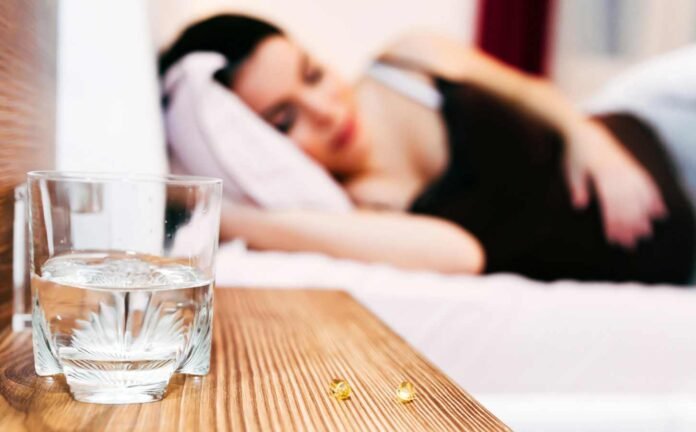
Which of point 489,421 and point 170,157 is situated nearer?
point 489,421

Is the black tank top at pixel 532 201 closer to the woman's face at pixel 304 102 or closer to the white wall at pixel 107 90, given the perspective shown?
the woman's face at pixel 304 102

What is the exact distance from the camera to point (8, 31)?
1.63 feet

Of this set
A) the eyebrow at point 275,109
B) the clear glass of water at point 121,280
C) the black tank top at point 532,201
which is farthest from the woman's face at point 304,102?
the clear glass of water at point 121,280

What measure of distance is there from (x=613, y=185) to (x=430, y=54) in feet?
1.40

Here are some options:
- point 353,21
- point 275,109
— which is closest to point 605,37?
point 353,21

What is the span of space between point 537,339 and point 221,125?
58 cm

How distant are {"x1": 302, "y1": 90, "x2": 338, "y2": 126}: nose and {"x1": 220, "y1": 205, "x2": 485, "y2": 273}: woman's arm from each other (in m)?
0.19

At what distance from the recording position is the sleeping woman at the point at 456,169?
1153 mm

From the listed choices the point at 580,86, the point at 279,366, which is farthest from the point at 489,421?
the point at 580,86

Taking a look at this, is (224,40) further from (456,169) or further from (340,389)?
(340,389)

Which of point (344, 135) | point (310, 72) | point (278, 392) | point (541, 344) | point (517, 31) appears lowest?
point (541, 344)

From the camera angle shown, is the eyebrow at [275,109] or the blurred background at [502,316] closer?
the blurred background at [502,316]

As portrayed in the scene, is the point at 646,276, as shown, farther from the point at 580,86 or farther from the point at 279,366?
the point at 580,86

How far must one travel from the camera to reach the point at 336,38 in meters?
2.01
